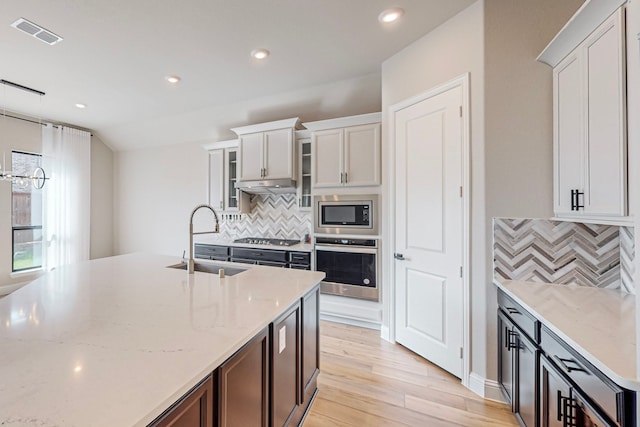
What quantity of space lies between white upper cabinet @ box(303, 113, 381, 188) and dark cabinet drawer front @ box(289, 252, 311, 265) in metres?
0.88

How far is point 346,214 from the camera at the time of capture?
10.3ft

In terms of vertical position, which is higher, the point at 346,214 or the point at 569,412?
the point at 346,214

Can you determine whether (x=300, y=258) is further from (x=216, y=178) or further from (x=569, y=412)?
(x=569, y=412)

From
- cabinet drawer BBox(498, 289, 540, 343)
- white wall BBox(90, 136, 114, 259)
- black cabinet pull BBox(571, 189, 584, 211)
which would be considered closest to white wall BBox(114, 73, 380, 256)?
white wall BBox(90, 136, 114, 259)

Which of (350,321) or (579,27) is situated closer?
(579,27)

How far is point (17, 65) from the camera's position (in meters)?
2.83

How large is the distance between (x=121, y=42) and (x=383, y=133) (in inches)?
105

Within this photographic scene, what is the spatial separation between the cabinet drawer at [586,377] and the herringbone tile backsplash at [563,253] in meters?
0.68

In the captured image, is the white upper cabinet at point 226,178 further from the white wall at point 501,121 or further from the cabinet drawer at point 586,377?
the cabinet drawer at point 586,377

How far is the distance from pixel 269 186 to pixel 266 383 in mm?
2746

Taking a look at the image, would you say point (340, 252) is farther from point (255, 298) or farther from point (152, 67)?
point (152, 67)

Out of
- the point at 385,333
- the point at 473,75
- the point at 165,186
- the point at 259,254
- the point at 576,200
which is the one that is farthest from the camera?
the point at 165,186

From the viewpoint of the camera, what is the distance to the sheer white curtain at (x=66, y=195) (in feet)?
14.9

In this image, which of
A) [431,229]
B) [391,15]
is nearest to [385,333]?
A: [431,229]
